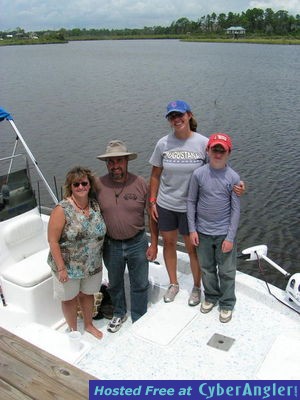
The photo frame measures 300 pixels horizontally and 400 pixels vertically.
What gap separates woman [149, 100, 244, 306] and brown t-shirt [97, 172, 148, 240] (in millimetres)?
199

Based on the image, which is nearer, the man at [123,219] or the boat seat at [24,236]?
the man at [123,219]

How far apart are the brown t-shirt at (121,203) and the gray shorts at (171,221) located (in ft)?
0.72

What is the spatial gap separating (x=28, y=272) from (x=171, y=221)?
131 cm

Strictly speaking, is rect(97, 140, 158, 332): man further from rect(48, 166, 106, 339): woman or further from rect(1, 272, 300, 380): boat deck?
rect(1, 272, 300, 380): boat deck

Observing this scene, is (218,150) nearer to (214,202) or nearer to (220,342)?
(214,202)

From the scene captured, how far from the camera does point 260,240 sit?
7.13m

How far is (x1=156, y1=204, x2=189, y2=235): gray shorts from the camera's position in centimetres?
312

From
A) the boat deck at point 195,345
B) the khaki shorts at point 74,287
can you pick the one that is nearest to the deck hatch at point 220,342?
the boat deck at point 195,345

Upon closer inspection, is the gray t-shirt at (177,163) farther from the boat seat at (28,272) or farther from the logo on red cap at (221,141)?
the boat seat at (28,272)

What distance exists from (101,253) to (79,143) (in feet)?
33.0

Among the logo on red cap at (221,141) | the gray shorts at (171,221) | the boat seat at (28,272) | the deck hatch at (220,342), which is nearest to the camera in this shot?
the logo on red cap at (221,141)

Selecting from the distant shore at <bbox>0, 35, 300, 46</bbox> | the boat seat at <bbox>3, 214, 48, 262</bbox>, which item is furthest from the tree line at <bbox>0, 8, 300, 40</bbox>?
the boat seat at <bbox>3, 214, 48, 262</bbox>

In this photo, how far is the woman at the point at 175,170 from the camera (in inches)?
115

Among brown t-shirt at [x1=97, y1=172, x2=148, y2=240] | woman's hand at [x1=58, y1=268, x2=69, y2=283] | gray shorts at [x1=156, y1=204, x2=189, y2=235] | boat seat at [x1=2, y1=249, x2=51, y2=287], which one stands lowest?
boat seat at [x1=2, y1=249, x2=51, y2=287]
